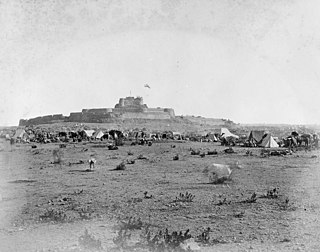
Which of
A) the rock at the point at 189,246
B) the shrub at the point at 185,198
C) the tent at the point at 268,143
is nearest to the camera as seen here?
the rock at the point at 189,246

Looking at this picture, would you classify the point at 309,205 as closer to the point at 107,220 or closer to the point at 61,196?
the point at 107,220

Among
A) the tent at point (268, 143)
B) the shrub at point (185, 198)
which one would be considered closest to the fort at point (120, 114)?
the tent at point (268, 143)

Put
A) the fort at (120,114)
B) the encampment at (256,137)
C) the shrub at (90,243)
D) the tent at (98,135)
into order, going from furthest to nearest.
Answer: the fort at (120,114) → the tent at (98,135) → the encampment at (256,137) → the shrub at (90,243)

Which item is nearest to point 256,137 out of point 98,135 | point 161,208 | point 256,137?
point 256,137

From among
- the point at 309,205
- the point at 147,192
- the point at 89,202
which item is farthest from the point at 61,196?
the point at 309,205

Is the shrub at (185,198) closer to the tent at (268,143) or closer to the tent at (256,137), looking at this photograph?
the tent at (268,143)

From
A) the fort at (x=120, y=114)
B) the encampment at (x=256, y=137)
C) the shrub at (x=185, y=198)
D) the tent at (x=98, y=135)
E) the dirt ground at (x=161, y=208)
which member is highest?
the fort at (x=120, y=114)

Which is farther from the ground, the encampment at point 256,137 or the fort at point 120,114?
the fort at point 120,114

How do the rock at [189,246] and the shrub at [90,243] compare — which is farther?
the shrub at [90,243]
